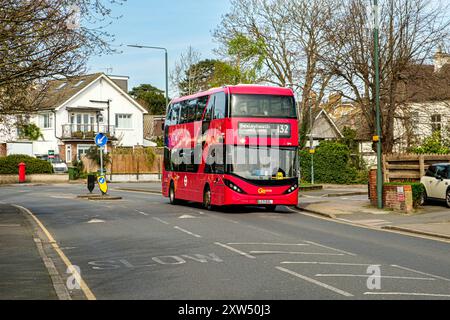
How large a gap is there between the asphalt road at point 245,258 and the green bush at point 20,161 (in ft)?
123

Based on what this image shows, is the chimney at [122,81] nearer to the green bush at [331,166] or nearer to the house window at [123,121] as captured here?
the house window at [123,121]

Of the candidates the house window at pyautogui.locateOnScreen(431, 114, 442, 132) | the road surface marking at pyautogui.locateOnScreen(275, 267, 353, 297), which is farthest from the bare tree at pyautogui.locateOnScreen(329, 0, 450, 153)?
the road surface marking at pyautogui.locateOnScreen(275, 267, 353, 297)

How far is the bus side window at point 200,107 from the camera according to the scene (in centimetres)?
2558

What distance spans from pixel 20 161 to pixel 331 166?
26.7 m

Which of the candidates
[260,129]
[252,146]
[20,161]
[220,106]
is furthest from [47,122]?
[260,129]

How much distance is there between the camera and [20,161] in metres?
58.8

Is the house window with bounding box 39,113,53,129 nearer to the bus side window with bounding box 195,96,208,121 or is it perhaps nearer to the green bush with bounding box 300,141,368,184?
the green bush with bounding box 300,141,368,184

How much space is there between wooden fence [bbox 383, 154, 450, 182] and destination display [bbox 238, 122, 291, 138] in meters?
5.57

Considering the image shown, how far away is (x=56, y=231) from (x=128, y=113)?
58740mm

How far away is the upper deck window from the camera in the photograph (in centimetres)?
2341

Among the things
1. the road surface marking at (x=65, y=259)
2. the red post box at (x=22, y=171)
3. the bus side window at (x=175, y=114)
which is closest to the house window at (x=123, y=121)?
the red post box at (x=22, y=171)

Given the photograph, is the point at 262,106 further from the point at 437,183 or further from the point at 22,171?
the point at 22,171

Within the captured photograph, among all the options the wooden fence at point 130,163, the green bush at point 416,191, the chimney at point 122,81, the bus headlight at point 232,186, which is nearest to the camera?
the bus headlight at point 232,186

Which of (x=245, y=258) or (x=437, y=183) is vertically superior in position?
(x=437, y=183)
